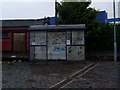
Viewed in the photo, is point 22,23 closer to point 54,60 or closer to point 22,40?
point 22,40

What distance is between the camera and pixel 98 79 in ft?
41.6

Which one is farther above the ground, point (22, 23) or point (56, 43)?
point (22, 23)

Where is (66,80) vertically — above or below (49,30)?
below

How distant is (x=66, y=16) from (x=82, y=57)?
Result: 24.3 ft

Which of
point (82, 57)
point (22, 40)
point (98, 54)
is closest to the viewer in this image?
point (82, 57)

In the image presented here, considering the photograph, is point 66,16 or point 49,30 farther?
point 66,16

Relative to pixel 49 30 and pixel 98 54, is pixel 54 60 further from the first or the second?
pixel 98 54

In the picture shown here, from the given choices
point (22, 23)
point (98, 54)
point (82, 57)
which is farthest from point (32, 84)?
point (22, 23)

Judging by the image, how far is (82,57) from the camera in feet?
68.2

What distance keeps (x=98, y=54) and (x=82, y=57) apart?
479 centimetres

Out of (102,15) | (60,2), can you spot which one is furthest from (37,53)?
(102,15)

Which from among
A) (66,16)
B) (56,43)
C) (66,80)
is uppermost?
(66,16)

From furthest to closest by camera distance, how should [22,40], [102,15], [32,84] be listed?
[102,15] < [22,40] < [32,84]

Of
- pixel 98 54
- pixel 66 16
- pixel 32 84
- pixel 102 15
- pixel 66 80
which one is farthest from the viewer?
pixel 102 15
